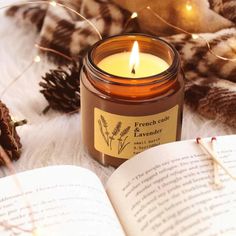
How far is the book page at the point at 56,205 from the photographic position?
2.12 ft

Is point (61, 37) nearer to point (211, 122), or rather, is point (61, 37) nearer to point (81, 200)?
point (211, 122)

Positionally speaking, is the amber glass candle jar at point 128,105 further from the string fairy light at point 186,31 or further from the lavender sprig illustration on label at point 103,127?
the string fairy light at point 186,31

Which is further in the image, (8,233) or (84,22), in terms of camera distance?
(84,22)

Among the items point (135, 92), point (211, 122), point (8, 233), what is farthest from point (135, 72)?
point (8, 233)

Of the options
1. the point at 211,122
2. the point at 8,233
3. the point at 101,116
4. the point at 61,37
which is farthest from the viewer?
the point at 61,37

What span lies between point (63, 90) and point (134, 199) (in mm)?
260

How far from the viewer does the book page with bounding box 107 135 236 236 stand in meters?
0.65

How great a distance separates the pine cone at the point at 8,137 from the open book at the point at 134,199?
0.11 m

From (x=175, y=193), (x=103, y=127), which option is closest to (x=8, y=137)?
(x=103, y=127)

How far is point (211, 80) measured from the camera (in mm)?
917

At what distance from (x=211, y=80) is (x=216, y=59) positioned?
36 millimetres

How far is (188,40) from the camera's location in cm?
95

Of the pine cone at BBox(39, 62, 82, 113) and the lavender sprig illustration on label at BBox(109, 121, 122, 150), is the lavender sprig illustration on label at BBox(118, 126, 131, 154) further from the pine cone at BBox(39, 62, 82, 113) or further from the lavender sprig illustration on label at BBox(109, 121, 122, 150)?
the pine cone at BBox(39, 62, 82, 113)

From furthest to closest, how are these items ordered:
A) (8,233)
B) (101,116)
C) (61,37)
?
(61,37), (101,116), (8,233)
